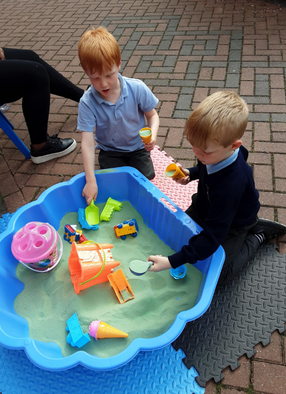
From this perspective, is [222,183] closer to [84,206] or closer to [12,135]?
[84,206]

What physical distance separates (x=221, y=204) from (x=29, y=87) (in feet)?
6.13

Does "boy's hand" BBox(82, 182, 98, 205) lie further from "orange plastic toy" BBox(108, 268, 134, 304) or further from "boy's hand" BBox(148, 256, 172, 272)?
"boy's hand" BBox(148, 256, 172, 272)

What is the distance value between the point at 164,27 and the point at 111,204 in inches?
131

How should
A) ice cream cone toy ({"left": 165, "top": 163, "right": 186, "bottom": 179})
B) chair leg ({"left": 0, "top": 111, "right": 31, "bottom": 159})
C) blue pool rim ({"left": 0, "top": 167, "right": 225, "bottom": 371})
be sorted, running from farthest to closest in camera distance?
1. chair leg ({"left": 0, "top": 111, "right": 31, "bottom": 159})
2. ice cream cone toy ({"left": 165, "top": 163, "right": 186, "bottom": 179})
3. blue pool rim ({"left": 0, "top": 167, "right": 225, "bottom": 371})

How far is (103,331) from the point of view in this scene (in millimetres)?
1469

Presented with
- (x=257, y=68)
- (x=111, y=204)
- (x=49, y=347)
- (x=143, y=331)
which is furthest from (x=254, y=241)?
(x=257, y=68)

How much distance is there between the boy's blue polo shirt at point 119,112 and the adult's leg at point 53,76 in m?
1.08

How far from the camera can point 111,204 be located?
211 centimetres

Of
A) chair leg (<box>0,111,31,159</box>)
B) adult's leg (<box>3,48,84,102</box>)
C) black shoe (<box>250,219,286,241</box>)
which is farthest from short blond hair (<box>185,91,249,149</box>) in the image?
adult's leg (<box>3,48,84,102</box>)

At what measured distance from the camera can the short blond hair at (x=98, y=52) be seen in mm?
1584

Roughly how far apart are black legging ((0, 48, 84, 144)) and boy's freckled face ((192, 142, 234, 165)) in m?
1.68

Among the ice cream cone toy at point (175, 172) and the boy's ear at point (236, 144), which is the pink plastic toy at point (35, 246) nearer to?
the ice cream cone toy at point (175, 172)

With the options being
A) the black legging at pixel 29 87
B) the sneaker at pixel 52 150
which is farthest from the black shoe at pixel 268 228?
the black legging at pixel 29 87

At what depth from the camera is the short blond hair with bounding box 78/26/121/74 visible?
1.58 m
